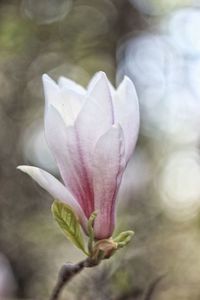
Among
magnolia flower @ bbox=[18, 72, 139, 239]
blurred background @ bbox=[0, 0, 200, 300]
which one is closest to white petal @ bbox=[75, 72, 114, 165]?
magnolia flower @ bbox=[18, 72, 139, 239]

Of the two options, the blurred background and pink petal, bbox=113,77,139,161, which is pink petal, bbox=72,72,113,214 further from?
the blurred background

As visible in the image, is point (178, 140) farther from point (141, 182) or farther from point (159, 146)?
point (141, 182)

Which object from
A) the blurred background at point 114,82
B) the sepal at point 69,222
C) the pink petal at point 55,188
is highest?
the pink petal at point 55,188

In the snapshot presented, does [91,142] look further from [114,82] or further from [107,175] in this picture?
[114,82]

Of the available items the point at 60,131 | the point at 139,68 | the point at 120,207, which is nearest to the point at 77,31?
the point at 139,68

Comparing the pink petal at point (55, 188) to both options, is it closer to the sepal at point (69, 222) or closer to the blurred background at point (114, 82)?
the sepal at point (69, 222)

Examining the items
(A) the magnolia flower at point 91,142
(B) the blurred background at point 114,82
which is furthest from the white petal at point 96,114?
(B) the blurred background at point 114,82

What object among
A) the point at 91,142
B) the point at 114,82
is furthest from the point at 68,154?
the point at 114,82
